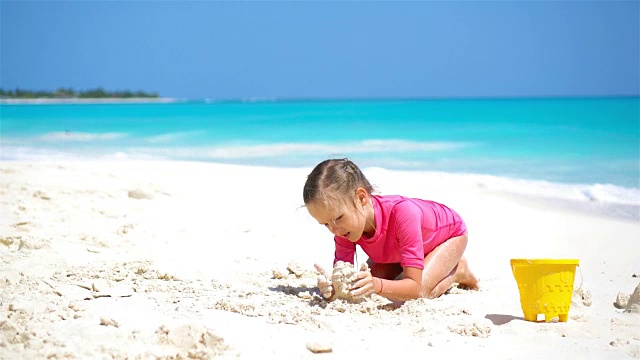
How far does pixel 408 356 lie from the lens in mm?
2752

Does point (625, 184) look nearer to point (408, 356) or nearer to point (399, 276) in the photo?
point (399, 276)

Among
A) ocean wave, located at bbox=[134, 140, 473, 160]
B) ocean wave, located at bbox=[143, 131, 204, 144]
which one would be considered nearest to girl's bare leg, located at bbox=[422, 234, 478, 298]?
ocean wave, located at bbox=[134, 140, 473, 160]

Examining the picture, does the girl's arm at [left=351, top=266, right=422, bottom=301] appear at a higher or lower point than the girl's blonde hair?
lower

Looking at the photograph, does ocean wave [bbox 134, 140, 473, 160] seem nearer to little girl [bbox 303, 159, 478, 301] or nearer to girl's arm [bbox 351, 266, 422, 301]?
little girl [bbox 303, 159, 478, 301]

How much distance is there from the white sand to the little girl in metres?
0.11

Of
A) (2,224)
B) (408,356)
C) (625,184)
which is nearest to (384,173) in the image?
(625,184)

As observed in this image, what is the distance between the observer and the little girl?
10.9ft

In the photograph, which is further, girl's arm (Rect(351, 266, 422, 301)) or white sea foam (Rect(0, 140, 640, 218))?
white sea foam (Rect(0, 140, 640, 218))

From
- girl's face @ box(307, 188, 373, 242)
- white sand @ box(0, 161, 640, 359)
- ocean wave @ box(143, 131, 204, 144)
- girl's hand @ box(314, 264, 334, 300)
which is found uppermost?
girl's face @ box(307, 188, 373, 242)

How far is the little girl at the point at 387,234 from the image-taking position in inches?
131

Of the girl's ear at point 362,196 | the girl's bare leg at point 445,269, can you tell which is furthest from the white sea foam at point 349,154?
the girl's ear at point 362,196

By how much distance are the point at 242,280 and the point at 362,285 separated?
97cm

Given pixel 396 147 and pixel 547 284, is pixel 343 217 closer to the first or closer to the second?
pixel 547 284

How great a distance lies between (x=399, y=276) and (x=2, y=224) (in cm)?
301
